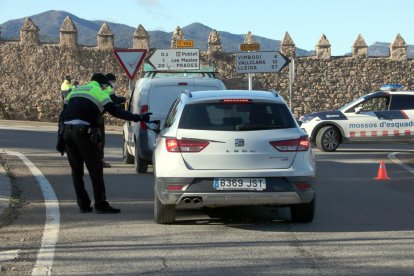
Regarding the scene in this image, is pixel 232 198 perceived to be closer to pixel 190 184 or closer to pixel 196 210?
pixel 190 184

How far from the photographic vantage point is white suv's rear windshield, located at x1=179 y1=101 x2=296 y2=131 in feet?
33.8

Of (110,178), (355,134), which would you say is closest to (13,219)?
(110,178)

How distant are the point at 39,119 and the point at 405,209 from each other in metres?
27.2

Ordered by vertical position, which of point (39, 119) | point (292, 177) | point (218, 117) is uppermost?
point (218, 117)

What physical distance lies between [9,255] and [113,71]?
28811 mm

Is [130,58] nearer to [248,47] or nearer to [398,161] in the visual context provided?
[248,47]

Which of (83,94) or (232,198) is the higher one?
(83,94)

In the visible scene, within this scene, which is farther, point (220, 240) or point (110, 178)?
Result: point (110, 178)

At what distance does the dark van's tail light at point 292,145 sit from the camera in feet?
33.4

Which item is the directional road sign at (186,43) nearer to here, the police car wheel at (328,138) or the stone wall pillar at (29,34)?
the stone wall pillar at (29,34)

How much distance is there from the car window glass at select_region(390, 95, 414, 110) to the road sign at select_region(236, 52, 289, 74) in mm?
5286

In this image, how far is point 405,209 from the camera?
39.6 feet

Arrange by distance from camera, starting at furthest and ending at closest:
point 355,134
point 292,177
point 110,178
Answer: point 355,134
point 110,178
point 292,177

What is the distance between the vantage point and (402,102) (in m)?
24.0
